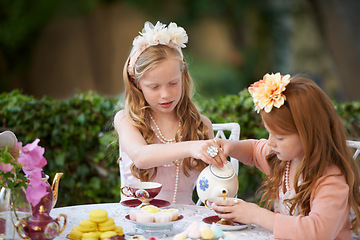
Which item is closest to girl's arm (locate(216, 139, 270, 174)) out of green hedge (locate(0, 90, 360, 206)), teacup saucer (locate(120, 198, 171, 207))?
teacup saucer (locate(120, 198, 171, 207))

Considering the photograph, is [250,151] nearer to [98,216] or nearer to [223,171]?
[223,171]

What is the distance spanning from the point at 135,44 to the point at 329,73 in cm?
933

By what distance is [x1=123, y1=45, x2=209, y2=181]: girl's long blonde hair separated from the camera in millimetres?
2299

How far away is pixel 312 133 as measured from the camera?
1737 mm

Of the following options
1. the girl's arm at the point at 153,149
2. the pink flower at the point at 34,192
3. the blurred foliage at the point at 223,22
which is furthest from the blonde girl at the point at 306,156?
the blurred foliage at the point at 223,22

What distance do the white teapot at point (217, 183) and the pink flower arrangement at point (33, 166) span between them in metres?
0.56

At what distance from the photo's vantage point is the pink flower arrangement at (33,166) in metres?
1.50

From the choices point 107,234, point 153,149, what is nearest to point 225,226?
point 107,234

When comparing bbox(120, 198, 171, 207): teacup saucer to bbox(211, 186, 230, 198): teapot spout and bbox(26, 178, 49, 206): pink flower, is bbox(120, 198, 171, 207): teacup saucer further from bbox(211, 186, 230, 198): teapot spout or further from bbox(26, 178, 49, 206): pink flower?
bbox(26, 178, 49, 206): pink flower

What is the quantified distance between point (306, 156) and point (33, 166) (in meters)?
0.93

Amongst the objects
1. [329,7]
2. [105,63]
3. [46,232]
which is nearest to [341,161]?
[46,232]

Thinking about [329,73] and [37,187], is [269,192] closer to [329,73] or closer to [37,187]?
[37,187]

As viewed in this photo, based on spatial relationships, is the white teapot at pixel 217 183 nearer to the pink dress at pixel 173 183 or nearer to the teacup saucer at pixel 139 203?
the teacup saucer at pixel 139 203

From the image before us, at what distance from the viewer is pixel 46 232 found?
1.49 metres
